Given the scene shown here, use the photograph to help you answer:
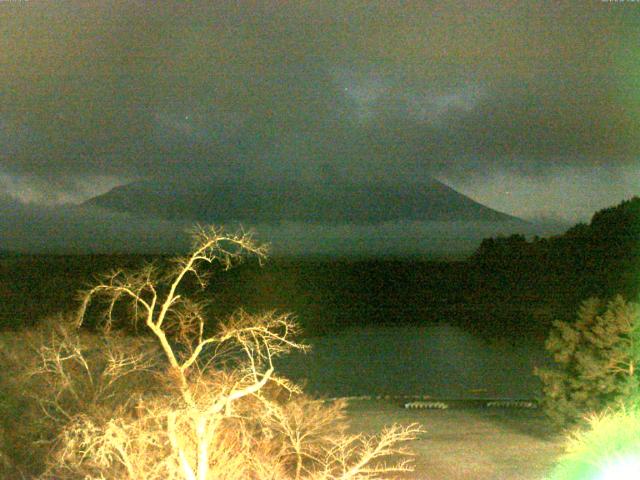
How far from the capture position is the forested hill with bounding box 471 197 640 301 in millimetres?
69875

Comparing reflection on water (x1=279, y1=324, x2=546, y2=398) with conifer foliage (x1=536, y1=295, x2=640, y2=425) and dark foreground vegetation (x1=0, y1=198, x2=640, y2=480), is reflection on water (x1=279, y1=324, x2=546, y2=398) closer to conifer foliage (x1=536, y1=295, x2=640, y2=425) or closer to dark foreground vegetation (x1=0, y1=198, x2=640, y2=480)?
dark foreground vegetation (x1=0, y1=198, x2=640, y2=480)

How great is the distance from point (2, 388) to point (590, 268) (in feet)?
235

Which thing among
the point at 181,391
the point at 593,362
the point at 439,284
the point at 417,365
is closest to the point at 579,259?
the point at 439,284

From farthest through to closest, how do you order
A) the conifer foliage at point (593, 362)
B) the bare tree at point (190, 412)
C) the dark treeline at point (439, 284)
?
the dark treeline at point (439, 284)
the conifer foliage at point (593, 362)
the bare tree at point (190, 412)

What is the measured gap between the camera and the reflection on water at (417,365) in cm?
3738

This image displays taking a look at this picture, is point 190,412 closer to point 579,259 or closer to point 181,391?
point 181,391

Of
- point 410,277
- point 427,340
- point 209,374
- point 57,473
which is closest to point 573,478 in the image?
point 209,374

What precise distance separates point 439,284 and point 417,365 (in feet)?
199

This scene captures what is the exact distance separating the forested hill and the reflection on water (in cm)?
1210

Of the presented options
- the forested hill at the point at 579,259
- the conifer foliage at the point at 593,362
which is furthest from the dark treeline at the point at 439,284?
the conifer foliage at the point at 593,362

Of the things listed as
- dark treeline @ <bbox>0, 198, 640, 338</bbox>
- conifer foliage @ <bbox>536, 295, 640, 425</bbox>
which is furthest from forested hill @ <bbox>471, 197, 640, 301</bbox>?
conifer foliage @ <bbox>536, 295, 640, 425</bbox>

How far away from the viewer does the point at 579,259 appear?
82938 mm

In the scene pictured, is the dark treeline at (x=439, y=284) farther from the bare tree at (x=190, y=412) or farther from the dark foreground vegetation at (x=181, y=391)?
the bare tree at (x=190, y=412)

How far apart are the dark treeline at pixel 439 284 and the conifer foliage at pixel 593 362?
36.5 meters
